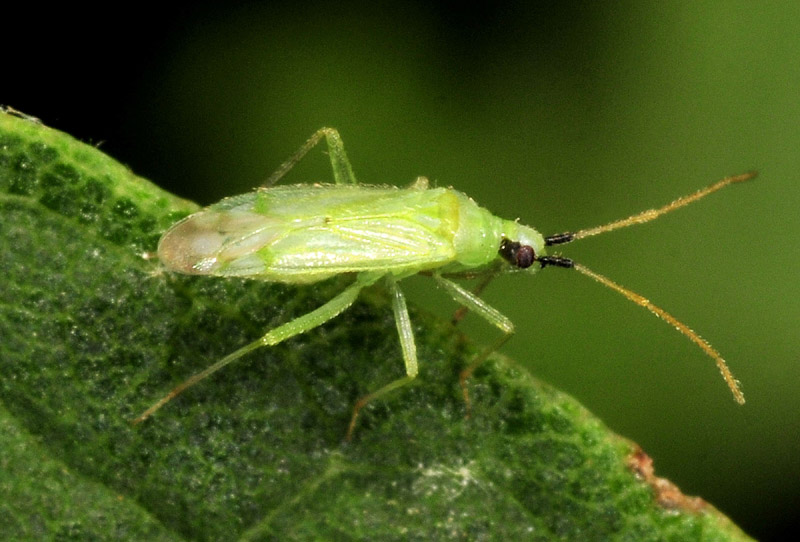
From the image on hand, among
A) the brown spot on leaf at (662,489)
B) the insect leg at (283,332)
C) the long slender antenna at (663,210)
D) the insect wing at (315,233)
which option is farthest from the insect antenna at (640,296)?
the insect leg at (283,332)

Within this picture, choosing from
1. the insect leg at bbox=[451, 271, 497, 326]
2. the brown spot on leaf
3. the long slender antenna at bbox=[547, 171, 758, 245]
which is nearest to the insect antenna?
the long slender antenna at bbox=[547, 171, 758, 245]

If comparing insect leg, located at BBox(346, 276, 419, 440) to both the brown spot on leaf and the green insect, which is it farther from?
the brown spot on leaf

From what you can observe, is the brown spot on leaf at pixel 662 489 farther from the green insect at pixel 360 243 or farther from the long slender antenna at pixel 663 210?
the long slender antenna at pixel 663 210

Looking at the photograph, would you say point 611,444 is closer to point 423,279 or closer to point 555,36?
point 423,279

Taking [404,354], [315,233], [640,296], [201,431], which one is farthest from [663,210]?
[201,431]

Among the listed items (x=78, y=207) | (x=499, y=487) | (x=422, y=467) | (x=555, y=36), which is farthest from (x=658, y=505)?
(x=555, y=36)

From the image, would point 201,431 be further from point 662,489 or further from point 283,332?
point 662,489
